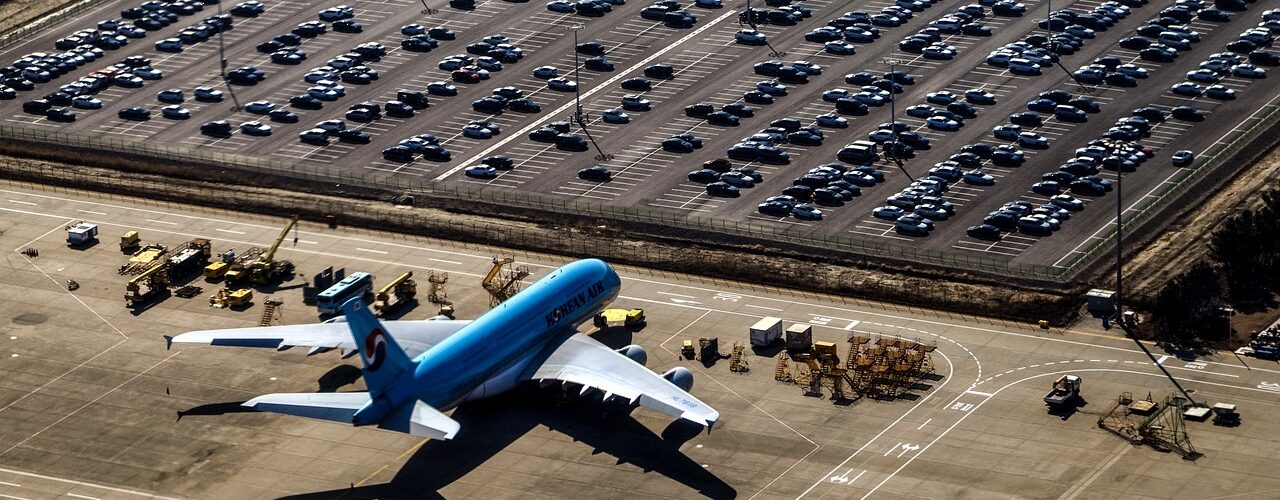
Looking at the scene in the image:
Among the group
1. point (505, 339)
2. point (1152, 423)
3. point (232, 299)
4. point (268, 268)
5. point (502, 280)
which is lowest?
point (268, 268)

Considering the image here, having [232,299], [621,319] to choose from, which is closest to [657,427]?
[621,319]

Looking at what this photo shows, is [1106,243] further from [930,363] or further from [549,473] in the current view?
[549,473]

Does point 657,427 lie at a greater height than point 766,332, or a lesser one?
greater

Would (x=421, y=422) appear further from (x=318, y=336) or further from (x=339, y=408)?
(x=318, y=336)

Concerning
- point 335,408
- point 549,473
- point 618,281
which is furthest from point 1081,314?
point 335,408

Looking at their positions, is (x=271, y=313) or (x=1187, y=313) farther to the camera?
(x=271, y=313)

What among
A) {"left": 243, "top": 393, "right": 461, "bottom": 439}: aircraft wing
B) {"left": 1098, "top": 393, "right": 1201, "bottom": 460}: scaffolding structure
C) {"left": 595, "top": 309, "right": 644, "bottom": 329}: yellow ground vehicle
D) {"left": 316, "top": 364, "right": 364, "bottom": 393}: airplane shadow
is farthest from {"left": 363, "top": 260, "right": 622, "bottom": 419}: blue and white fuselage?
{"left": 1098, "top": 393, "right": 1201, "bottom": 460}: scaffolding structure

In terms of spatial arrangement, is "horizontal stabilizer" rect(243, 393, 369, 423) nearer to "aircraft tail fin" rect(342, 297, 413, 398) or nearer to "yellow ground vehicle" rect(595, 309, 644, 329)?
"aircraft tail fin" rect(342, 297, 413, 398)
